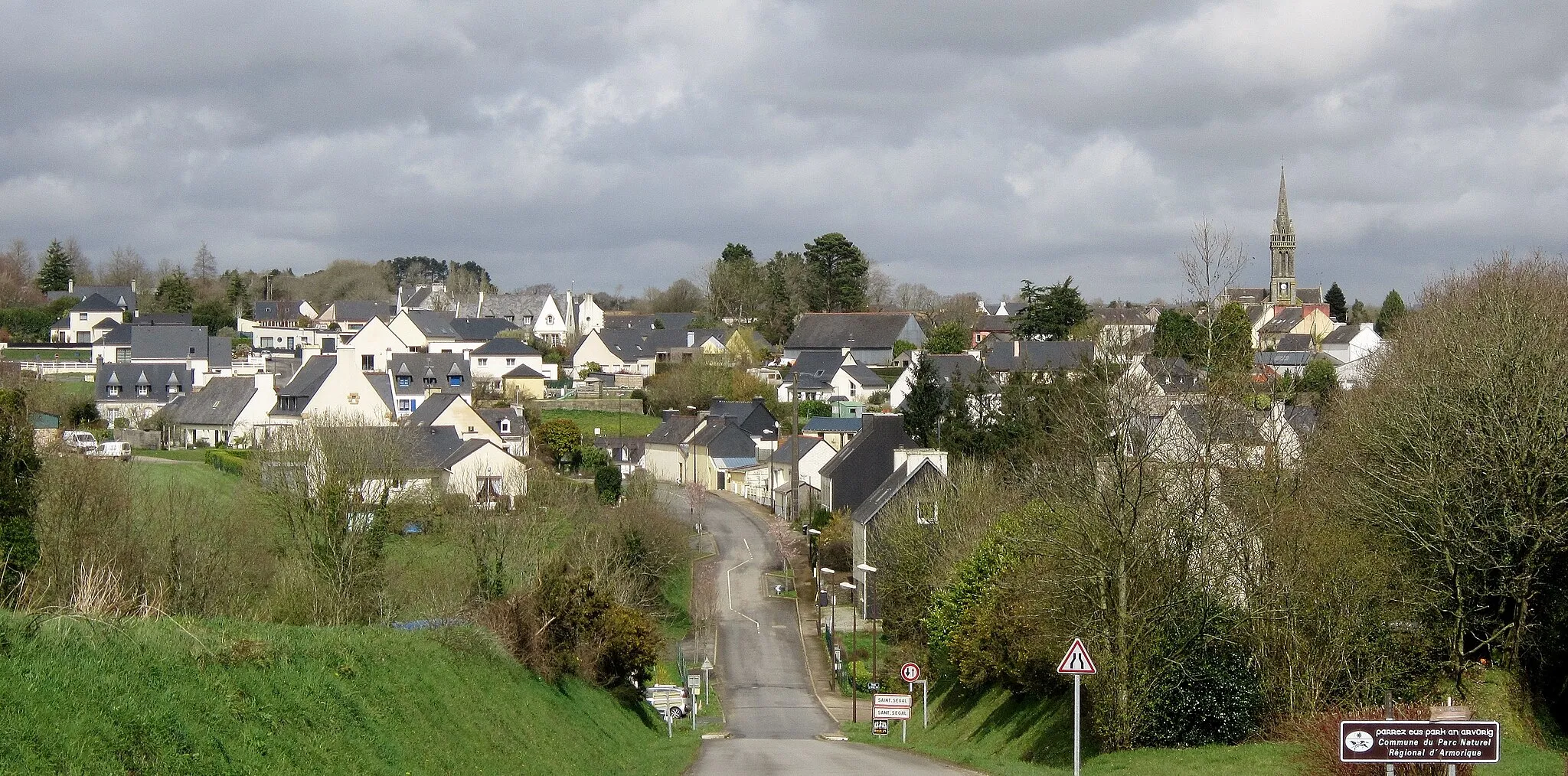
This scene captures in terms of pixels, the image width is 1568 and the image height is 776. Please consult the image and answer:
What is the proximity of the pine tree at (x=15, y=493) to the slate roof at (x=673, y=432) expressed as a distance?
56701mm

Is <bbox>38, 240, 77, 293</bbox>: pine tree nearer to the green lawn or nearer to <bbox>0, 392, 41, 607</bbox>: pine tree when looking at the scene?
the green lawn

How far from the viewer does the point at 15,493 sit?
24984 millimetres

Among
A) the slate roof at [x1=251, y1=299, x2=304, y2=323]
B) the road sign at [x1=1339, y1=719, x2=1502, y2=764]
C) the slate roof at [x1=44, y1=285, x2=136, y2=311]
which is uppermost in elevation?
the slate roof at [x1=44, y1=285, x2=136, y2=311]

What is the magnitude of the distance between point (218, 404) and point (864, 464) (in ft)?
126

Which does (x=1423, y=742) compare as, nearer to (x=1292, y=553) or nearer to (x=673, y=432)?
(x=1292, y=553)

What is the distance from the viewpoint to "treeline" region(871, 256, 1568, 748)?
2361 centimetres

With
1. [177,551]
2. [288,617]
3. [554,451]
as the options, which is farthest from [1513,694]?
[554,451]

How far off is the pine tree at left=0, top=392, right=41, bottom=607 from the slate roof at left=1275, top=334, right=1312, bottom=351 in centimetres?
8478

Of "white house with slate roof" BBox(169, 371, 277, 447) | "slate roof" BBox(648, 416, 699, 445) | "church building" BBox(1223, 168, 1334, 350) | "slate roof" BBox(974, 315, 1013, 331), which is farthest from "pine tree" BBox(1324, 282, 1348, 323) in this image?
"white house with slate roof" BBox(169, 371, 277, 447)

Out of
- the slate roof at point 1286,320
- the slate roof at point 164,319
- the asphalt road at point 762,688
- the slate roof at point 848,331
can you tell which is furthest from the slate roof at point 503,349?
the slate roof at point 1286,320

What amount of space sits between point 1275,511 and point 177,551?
77.4ft

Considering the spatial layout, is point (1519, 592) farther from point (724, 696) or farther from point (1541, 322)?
point (724, 696)

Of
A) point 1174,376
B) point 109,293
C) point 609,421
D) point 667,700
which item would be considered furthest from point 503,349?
point 1174,376

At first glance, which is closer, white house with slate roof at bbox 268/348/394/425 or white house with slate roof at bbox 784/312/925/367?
white house with slate roof at bbox 268/348/394/425
